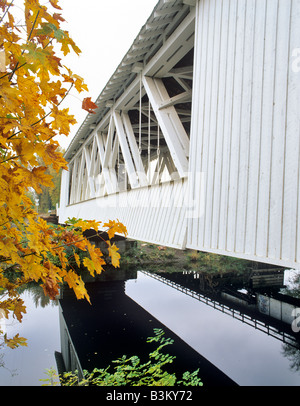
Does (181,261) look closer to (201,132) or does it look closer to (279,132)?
(201,132)

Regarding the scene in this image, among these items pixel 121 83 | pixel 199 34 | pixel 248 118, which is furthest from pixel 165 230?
pixel 121 83

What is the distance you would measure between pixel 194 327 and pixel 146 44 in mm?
7801

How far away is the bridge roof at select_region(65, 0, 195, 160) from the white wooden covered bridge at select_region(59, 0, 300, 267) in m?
0.02

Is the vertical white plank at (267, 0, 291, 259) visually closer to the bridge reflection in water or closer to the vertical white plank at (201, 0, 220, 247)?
the vertical white plank at (201, 0, 220, 247)

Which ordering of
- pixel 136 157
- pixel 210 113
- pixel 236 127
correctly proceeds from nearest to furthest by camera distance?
pixel 236 127, pixel 210 113, pixel 136 157

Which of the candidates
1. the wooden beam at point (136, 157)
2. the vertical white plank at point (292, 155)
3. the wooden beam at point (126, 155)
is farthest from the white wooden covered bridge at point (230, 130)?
the wooden beam at point (126, 155)

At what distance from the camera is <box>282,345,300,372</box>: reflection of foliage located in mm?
6875

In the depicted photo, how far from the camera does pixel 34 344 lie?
775 centimetres

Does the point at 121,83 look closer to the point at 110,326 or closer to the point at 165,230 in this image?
the point at 165,230

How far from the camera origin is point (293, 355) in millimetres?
7395

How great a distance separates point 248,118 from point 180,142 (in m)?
1.86

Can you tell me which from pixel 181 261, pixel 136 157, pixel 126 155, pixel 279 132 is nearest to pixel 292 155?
pixel 279 132

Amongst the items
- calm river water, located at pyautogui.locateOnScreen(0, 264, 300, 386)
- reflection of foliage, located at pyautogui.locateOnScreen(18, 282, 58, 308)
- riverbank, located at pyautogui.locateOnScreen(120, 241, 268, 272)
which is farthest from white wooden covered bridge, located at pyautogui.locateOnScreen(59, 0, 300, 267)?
riverbank, located at pyautogui.locateOnScreen(120, 241, 268, 272)

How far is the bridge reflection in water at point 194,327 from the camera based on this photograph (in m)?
6.80
